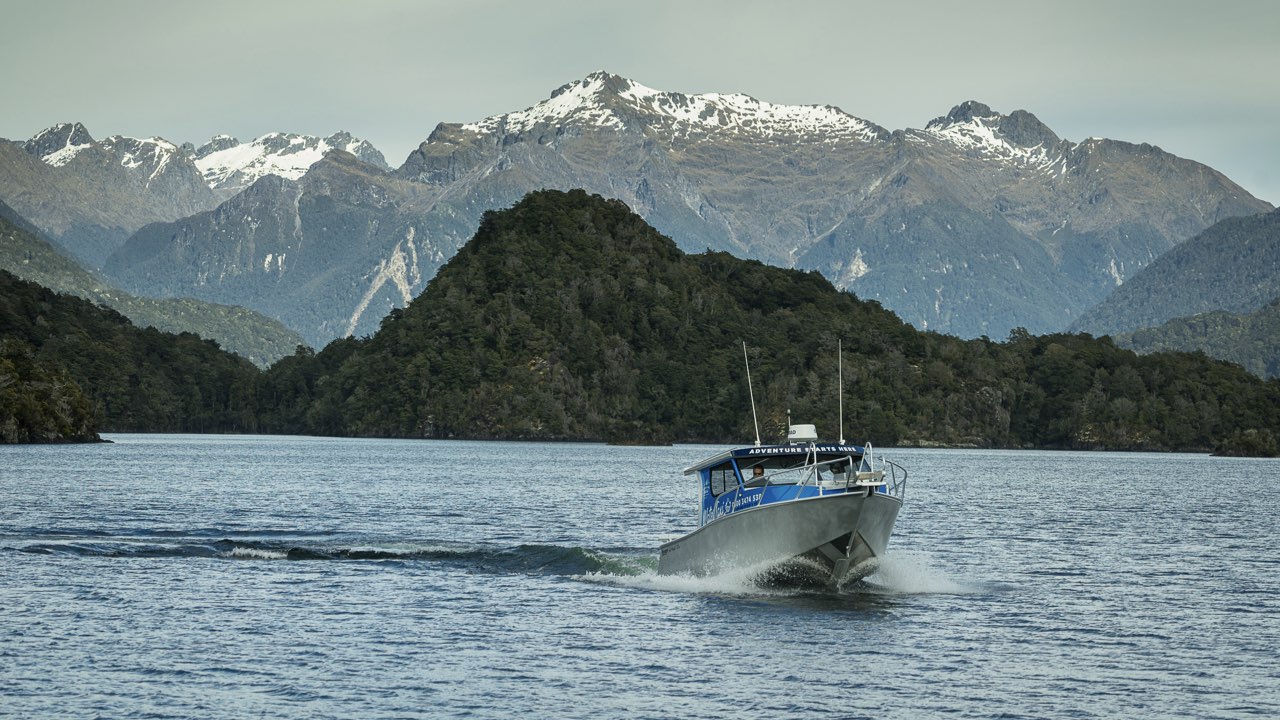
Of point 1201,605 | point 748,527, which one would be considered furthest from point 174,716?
point 1201,605

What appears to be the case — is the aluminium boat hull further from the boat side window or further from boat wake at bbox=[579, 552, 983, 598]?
the boat side window

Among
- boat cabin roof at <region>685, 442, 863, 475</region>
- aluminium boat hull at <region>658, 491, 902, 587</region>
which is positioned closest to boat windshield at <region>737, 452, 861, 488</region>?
boat cabin roof at <region>685, 442, 863, 475</region>

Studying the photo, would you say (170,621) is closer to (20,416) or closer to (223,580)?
(223,580)

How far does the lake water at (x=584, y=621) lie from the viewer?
37469 mm

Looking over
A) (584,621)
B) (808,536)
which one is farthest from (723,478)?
(584,621)

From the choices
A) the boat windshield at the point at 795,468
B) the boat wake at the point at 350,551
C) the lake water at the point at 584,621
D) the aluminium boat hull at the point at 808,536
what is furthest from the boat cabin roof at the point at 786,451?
the boat wake at the point at 350,551

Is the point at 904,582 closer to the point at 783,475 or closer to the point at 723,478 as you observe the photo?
the point at 783,475

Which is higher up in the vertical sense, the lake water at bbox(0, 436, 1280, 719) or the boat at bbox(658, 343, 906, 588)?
the boat at bbox(658, 343, 906, 588)

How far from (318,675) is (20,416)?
168694mm

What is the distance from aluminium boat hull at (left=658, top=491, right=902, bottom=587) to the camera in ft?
164

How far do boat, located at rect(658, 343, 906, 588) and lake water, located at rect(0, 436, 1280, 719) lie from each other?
1249 mm

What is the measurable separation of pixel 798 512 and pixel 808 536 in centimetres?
111

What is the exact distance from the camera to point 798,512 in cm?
5000

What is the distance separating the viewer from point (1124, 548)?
253 feet
